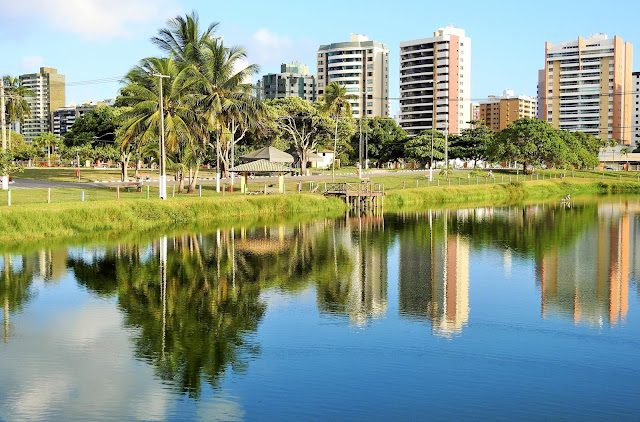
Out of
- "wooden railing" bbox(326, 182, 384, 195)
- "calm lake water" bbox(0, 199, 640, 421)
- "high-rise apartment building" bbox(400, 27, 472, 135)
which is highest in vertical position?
"high-rise apartment building" bbox(400, 27, 472, 135)

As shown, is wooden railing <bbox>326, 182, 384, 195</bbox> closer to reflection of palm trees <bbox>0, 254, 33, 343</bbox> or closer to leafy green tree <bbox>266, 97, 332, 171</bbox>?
leafy green tree <bbox>266, 97, 332, 171</bbox>

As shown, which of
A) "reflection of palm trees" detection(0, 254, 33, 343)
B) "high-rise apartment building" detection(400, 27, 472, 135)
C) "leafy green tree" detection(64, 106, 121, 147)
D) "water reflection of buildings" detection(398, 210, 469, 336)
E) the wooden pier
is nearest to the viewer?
"water reflection of buildings" detection(398, 210, 469, 336)

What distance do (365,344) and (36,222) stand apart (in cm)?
2665

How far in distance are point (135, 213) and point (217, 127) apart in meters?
21.4

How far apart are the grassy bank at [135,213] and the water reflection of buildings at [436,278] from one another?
13608 millimetres

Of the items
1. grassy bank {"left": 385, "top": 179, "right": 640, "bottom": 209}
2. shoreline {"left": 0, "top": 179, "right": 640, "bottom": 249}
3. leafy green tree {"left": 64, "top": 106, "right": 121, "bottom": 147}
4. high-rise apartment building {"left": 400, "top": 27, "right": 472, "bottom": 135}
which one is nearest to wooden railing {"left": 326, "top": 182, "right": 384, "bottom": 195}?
shoreline {"left": 0, "top": 179, "right": 640, "bottom": 249}

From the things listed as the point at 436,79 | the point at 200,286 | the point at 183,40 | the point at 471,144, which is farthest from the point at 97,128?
the point at 436,79

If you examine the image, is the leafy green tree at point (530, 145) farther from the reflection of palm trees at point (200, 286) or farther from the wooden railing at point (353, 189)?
the reflection of palm trees at point (200, 286)

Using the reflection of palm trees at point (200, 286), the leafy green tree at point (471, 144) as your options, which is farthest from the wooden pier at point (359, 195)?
the leafy green tree at point (471, 144)

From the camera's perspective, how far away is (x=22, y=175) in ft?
274

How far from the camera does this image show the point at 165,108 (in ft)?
188

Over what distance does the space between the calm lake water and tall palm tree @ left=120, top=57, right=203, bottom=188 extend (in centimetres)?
2030

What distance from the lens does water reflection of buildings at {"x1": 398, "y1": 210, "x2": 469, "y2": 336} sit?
22.5 m

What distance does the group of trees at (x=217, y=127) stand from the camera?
58781mm
